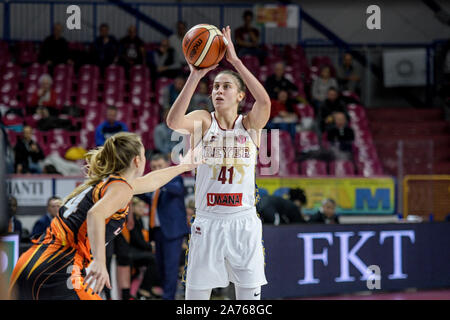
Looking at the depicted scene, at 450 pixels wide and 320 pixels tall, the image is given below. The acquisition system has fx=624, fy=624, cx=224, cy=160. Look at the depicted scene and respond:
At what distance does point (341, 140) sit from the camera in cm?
860

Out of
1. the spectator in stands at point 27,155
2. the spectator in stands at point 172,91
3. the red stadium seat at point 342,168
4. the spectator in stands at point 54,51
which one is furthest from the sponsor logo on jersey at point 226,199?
the spectator in stands at point 54,51

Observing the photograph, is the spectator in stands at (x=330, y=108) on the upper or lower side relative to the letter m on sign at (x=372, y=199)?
upper

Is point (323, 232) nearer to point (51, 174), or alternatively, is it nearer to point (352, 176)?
point (352, 176)

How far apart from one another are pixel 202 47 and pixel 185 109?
442mm

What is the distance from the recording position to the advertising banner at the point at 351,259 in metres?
7.00

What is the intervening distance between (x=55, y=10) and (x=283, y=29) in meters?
4.79

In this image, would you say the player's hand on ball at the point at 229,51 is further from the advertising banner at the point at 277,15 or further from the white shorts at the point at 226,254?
the advertising banner at the point at 277,15

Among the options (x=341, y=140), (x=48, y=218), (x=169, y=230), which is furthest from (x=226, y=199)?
(x=341, y=140)

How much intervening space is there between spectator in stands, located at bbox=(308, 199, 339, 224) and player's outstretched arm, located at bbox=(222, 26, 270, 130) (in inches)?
133

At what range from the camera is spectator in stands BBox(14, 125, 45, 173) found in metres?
8.27

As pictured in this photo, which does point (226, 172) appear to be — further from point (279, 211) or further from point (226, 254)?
point (279, 211)

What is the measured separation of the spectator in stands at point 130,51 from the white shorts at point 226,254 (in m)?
7.98

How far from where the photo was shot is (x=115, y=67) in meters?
11.7
